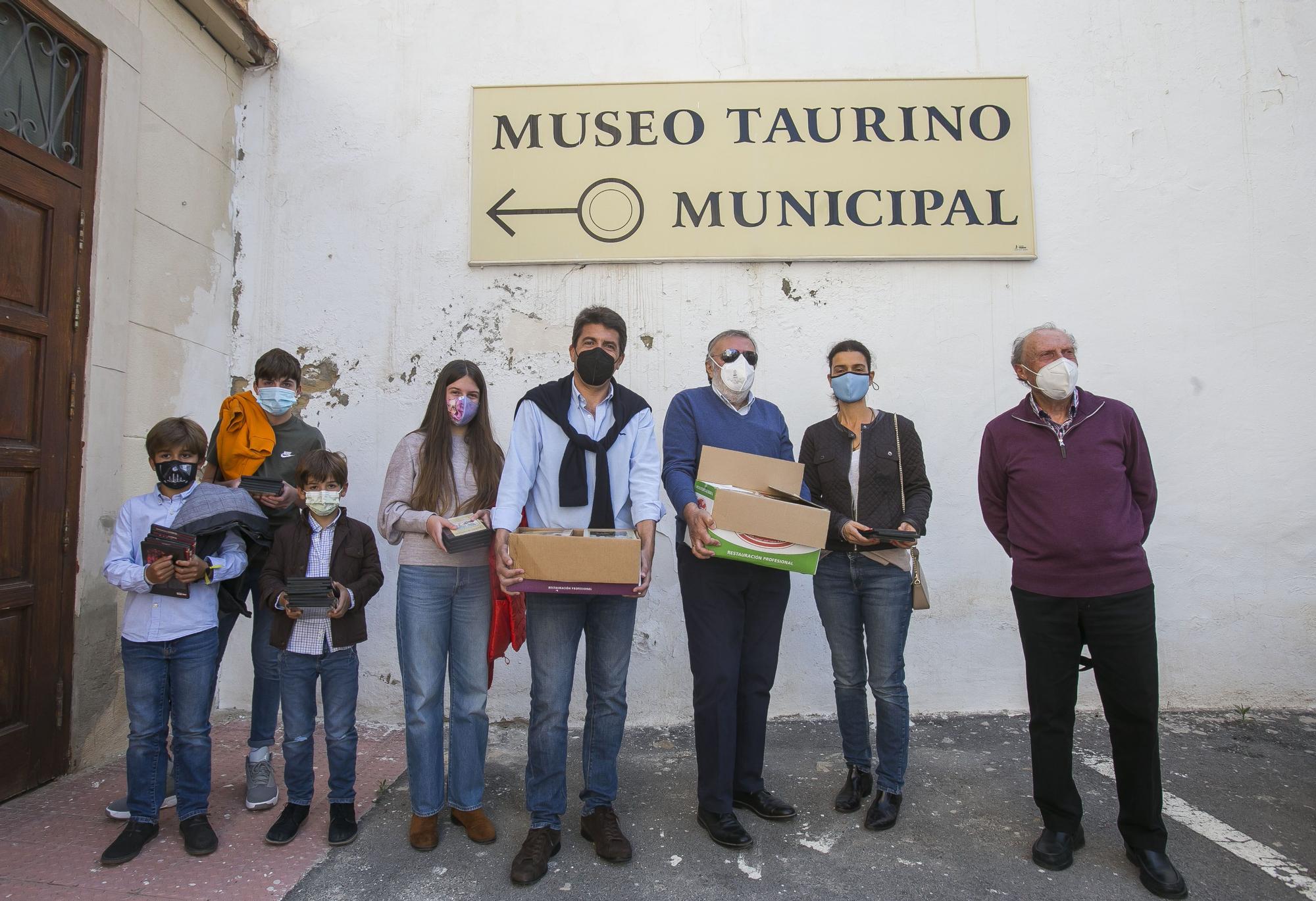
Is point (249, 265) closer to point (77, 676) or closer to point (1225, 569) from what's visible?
point (77, 676)

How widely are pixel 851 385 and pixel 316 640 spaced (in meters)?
2.39

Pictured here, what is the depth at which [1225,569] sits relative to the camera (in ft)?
14.6

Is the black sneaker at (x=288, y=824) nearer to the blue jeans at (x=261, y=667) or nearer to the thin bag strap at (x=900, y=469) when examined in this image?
the blue jeans at (x=261, y=667)

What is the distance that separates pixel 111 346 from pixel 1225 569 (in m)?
6.13

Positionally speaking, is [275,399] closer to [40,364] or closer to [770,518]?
[40,364]

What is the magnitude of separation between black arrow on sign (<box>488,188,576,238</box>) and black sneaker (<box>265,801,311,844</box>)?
3.23m

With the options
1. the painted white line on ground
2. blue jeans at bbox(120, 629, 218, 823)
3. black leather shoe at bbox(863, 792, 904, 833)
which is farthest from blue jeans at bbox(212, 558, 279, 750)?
the painted white line on ground

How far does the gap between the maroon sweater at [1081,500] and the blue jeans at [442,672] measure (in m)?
2.08

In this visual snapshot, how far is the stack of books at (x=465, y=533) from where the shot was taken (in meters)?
2.79

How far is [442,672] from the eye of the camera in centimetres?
294

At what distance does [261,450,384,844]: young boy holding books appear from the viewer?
295 cm

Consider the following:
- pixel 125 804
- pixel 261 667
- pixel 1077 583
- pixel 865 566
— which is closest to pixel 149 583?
pixel 261 667

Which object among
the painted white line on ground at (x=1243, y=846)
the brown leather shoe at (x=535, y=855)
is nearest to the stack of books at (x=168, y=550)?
the brown leather shoe at (x=535, y=855)

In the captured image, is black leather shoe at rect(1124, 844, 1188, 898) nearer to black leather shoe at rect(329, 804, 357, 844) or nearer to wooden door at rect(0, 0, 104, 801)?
black leather shoe at rect(329, 804, 357, 844)
